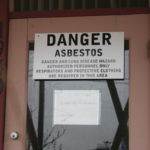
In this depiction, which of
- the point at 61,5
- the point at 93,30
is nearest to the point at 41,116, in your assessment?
the point at 93,30

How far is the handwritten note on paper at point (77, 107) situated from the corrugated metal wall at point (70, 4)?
75 centimetres

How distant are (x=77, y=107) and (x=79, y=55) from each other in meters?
0.44

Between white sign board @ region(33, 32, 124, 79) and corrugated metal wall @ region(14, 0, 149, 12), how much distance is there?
254mm

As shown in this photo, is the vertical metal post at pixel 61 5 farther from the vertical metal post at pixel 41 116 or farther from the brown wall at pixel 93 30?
the vertical metal post at pixel 41 116

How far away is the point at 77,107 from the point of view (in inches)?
144

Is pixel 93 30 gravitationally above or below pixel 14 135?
above

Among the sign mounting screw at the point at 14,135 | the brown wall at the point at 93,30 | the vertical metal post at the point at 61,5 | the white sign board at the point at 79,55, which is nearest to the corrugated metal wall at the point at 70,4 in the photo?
the vertical metal post at the point at 61,5

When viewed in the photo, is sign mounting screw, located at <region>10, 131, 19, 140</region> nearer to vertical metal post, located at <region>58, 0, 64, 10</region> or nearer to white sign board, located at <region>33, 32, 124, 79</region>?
white sign board, located at <region>33, 32, 124, 79</region>

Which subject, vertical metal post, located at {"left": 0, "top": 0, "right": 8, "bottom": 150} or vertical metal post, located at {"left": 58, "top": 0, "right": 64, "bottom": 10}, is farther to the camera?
vertical metal post, located at {"left": 58, "top": 0, "right": 64, "bottom": 10}

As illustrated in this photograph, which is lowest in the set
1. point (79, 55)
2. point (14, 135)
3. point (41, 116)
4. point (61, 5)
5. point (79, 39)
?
point (14, 135)

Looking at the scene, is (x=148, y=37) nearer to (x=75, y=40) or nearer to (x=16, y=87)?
(x=75, y=40)

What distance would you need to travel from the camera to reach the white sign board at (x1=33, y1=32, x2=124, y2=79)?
362 centimetres

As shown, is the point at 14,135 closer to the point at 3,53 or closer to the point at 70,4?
the point at 3,53

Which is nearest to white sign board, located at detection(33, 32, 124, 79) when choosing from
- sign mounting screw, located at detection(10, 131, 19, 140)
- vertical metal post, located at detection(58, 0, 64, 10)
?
vertical metal post, located at detection(58, 0, 64, 10)
